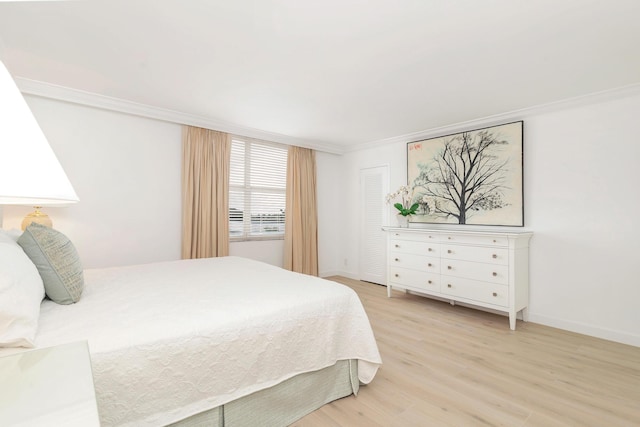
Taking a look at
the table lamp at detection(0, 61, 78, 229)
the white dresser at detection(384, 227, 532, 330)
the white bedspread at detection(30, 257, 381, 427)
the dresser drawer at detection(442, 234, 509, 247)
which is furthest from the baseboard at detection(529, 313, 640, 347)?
the table lamp at detection(0, 61, 78, 229)

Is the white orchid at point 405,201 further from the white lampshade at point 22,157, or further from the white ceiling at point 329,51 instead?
the white lampshade at point 22,157

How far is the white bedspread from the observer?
1.22 metres

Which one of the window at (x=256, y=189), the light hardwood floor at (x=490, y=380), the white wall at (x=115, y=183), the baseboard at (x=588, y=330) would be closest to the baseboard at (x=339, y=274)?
the window at (x=256, y=189)

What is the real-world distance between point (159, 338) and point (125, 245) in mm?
2623

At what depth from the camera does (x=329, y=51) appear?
88.5 inches

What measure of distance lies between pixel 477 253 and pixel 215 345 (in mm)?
3062

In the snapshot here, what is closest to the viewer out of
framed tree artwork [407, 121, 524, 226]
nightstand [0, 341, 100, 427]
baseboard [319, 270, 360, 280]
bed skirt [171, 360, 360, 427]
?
nightstand [0, 341, 100, 427]

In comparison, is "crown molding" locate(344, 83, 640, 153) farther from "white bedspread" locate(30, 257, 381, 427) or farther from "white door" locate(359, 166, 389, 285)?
"white bedspread" locate(30, 257, 381, 427)

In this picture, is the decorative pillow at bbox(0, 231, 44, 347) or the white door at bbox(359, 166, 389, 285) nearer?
the decorative pillow at bbox(0, 231, 44, 347)

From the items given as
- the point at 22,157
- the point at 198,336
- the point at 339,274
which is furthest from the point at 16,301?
the point at 339,274

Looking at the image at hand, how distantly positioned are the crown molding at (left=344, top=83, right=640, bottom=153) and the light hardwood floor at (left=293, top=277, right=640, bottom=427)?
7.70 ft

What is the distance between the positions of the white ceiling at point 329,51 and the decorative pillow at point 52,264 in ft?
4.45

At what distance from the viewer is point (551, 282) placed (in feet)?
10.9

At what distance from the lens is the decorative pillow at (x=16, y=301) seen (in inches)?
43.0
